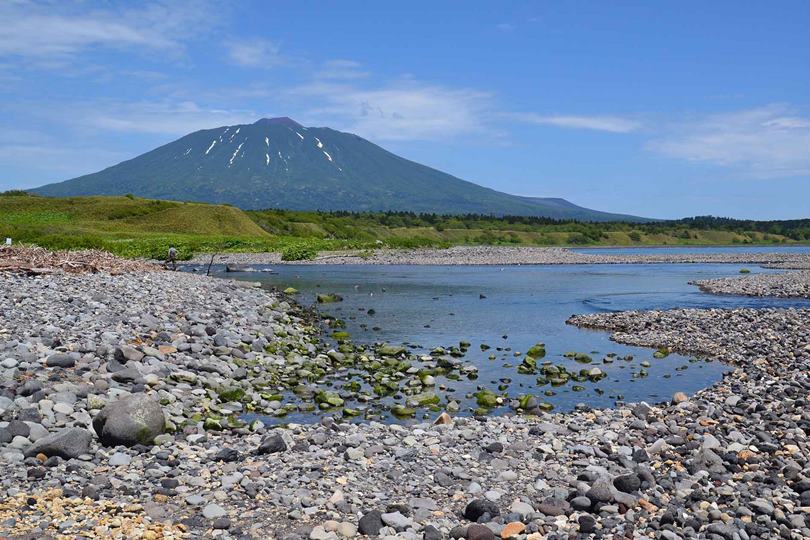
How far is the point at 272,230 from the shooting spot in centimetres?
12006

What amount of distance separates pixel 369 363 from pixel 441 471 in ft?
31.3

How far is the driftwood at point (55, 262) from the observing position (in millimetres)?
25989

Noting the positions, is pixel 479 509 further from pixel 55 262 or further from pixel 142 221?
pixel 142 221

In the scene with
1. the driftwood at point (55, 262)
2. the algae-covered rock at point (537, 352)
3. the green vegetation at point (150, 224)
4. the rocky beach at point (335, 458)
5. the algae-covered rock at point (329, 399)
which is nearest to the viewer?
the rocky beach at point (335, 458)

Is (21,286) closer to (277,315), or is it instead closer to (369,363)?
(277,315)

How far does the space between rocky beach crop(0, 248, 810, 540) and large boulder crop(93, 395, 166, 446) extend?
25 millimetres

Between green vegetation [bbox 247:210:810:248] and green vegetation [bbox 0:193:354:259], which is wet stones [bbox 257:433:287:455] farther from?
green vegetation [bbox 247:210:810:248]

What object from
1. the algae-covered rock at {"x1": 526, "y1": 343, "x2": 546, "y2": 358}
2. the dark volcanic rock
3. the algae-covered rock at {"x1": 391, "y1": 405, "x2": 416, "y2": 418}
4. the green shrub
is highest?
the green shrub

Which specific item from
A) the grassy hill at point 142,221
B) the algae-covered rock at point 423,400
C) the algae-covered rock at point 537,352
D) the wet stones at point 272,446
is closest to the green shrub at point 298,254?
the grassy hill at point 142,221

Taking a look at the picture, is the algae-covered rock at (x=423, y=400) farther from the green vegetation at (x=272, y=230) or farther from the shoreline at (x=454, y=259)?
the shoreline at (x=454, y=259)

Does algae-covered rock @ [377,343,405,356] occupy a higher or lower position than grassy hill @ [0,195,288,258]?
lower

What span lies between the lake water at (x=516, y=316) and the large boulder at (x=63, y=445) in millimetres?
4270

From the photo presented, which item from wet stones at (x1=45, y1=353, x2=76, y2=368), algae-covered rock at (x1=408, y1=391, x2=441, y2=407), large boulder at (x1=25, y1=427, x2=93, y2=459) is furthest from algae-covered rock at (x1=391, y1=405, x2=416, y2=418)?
wet stones at (x1=45, y1=353, x2=76, y2=368)

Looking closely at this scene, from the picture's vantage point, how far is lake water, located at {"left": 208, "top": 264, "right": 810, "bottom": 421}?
54.1 feet
